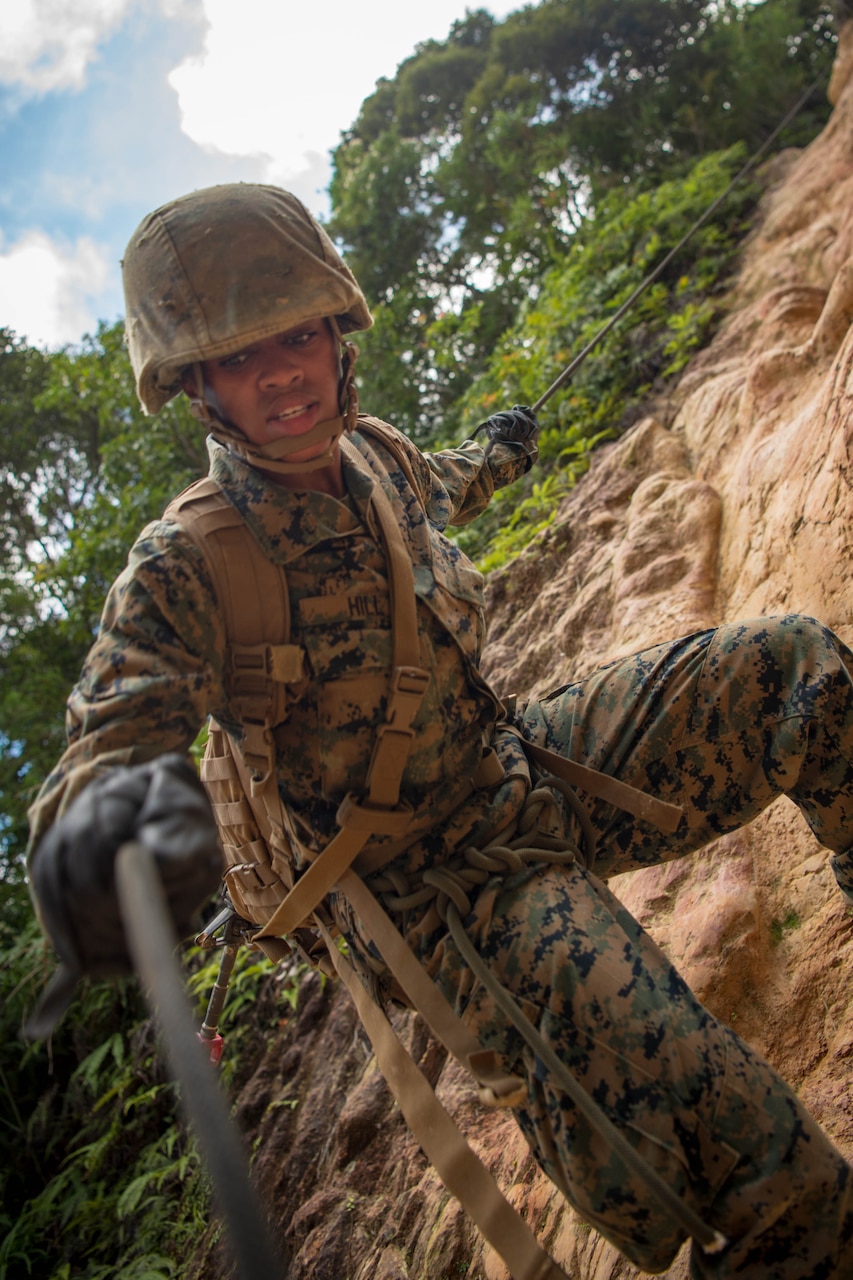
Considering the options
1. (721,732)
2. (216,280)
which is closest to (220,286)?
(216,280)

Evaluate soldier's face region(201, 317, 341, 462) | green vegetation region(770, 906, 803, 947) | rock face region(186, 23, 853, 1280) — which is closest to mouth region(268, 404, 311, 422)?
soldier's face region(201, 317, 341, 462)

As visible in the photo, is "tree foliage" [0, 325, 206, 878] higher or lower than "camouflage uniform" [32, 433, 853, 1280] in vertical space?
higher

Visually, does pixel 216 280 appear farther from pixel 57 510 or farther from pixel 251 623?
pixel 57 510

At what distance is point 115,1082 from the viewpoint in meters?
5.62

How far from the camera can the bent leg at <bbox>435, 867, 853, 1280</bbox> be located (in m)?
1.55

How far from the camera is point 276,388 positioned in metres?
2.10

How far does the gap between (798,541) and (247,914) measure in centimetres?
262

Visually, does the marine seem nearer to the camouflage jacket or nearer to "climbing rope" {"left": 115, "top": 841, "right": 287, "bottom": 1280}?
the camouflage jacket

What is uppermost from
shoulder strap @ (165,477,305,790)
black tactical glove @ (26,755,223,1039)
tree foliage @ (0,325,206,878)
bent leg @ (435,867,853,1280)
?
tree foliage @ (0,325,206,878)

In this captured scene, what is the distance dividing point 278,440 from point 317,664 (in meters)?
0.55

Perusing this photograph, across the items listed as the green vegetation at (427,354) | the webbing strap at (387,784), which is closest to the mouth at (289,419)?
the webbing strap at (387,784)

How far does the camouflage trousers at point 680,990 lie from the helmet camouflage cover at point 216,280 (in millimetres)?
1274

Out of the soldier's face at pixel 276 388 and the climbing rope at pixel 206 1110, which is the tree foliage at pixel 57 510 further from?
the climbing rope at pixel 206 1110

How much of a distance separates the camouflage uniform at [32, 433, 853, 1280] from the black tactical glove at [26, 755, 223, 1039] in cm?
25
